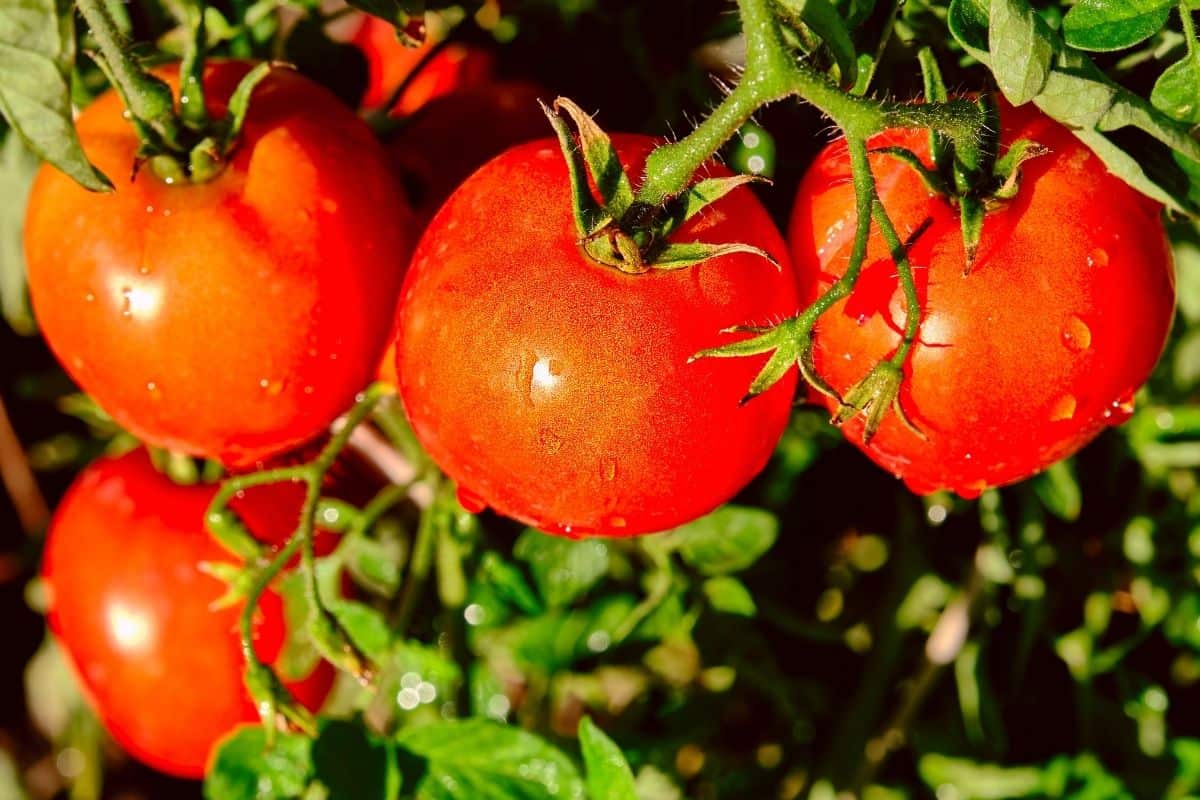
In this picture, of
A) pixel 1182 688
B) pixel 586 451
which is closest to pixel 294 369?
pixel 586 451

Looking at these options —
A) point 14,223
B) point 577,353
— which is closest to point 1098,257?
point 577,353

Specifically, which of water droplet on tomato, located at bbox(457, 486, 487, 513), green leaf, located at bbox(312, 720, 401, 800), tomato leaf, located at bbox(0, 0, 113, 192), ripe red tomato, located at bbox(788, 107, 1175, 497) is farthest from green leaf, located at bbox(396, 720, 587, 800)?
tomato leaf, located at bbox(0, 0, 113, 192)

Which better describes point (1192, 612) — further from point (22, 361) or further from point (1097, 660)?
point (22, 361)

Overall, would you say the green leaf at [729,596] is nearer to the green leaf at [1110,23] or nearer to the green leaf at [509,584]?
the green leaf at [509,584]

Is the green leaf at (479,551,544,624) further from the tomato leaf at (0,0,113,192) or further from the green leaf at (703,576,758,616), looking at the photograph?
the tomato leaf at (0,0,113,192)

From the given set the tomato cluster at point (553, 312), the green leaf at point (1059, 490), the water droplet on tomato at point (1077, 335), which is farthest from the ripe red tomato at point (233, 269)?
the green leaf at point (1059, 490)

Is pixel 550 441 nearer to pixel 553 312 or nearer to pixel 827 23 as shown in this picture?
pixel 553 312
